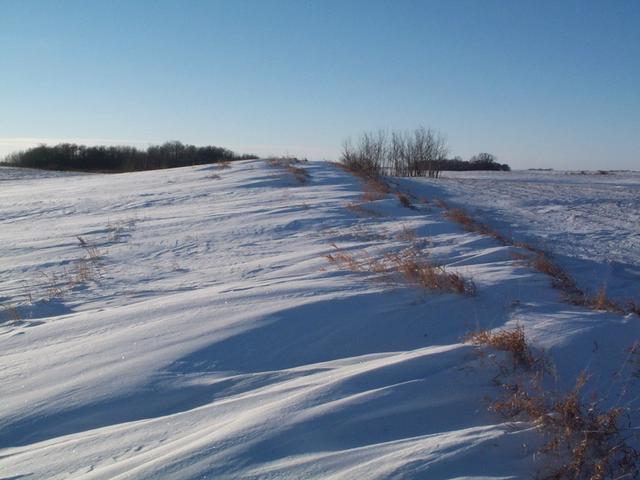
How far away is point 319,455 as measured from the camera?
2410 mm

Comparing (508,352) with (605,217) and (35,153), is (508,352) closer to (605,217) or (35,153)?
(605,217)

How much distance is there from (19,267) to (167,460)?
6217mm

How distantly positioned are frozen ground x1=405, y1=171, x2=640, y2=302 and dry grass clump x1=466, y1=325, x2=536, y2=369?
5.92ft

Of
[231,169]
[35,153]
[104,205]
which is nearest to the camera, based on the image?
[104,205]

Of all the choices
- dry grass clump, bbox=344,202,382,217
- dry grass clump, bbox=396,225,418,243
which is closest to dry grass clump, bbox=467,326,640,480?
dry grass clump, bbox=396,225,418,243

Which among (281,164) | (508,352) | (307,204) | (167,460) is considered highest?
(281,164)

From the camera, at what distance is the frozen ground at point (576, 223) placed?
6.67 meters

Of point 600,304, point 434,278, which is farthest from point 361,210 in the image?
point 600,304

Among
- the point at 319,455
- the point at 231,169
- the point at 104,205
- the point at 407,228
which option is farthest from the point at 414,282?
the point at 231,169

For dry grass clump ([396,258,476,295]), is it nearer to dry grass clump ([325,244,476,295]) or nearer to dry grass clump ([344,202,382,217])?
dry grass clump ([325,244,476,295])

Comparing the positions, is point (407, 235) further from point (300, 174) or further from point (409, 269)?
point (300, 174)

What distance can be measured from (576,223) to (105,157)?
50761 mm

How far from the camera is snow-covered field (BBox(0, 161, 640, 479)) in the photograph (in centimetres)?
245

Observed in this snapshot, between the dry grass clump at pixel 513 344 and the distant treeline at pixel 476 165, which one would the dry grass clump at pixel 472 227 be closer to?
the dry grass clump at pixel 513 344
